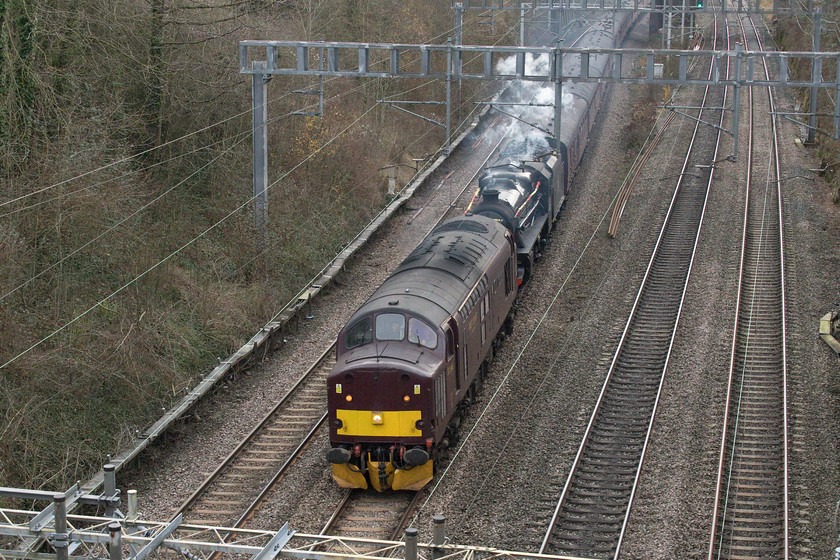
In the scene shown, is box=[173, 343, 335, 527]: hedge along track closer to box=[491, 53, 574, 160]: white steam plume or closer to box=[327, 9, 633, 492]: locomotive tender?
box=[327, 9, 633, 492]: locomotive tender

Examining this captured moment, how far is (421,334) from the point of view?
16.2m

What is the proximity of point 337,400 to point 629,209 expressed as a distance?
17.9m

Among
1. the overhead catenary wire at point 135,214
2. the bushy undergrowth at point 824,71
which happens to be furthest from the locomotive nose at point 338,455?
the bushy undergrowth at point 824,71

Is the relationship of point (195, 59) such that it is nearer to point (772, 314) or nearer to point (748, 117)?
point (772, 314)

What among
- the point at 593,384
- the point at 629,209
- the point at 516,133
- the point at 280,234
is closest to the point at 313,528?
the point at 593,384

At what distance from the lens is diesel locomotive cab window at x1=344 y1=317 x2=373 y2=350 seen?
16.5m

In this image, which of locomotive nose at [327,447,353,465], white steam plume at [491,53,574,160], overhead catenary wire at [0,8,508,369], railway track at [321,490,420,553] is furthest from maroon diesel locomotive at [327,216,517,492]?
white steam plume at [491,53,574,160]

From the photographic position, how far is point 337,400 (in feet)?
51.8

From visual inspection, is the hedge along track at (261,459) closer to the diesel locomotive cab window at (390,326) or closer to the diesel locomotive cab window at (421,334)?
the diesel locomotive cab window at (390,326)

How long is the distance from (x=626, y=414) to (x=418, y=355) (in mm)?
5114

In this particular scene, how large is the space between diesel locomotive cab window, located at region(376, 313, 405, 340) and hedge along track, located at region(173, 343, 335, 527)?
2.96 m

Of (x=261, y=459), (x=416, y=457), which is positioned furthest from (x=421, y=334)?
(x=261, y=459)

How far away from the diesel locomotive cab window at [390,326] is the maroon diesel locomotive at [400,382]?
0.02 m

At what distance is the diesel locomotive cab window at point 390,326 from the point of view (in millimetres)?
16281
